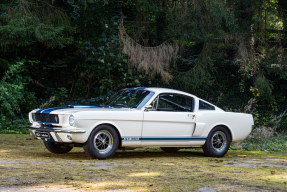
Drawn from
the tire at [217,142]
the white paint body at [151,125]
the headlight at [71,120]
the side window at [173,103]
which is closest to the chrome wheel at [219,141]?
the tire at [217,142]

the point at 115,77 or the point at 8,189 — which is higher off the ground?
the point at 115,77

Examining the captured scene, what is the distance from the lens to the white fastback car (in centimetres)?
764

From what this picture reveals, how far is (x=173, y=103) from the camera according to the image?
29.5 ft

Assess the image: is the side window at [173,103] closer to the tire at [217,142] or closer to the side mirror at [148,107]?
the side mirror at [148,107]

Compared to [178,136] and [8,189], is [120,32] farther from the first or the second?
[8,189]

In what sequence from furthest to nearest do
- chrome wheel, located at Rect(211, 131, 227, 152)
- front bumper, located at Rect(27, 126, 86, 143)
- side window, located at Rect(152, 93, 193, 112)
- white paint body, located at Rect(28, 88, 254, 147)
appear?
1. chrome wheel, located at Rect(211, 131, 227, 152)
2. side window, located at Rect(152, 93, 193, 112)
3. white paint body, located at Rect(28, 88, 254, 147)
4. front bumper, located at Rect(27, 126, 86, 143)

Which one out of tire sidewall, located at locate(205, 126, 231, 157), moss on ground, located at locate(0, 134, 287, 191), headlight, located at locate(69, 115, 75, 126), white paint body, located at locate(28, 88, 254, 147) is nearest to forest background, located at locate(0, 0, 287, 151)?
tire sidewall, located at locate(205, 126, 231, 157)

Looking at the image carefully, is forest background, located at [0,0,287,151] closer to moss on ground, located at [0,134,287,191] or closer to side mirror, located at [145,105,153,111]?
moss on ground, located at [0,134,287,191]

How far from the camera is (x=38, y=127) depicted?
8.06 m

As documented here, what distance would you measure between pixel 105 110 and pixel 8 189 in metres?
3.28

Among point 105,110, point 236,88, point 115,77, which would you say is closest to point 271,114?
point 236,88

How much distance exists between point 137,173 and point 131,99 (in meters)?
2.68

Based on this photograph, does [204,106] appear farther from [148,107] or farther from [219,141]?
[148,107]

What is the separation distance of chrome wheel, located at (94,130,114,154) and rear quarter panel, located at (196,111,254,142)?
2163mm
